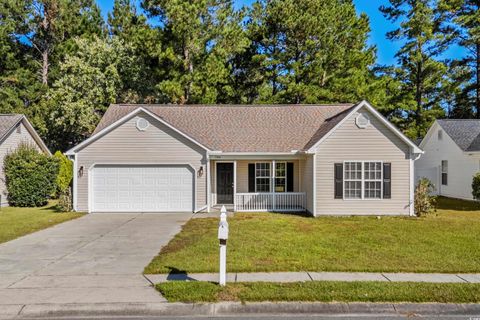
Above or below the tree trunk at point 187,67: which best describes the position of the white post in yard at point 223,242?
below

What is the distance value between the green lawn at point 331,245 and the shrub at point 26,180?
10585mm

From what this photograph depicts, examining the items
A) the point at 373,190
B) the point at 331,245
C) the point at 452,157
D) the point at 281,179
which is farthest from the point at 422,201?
the point at 452,157

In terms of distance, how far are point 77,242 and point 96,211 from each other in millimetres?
6297

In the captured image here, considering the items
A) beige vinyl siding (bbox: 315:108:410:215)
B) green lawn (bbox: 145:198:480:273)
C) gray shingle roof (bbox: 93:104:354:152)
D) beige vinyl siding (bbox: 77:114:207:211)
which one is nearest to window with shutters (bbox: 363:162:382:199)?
beige vinyl siding (bbox: 315:108:410:215)

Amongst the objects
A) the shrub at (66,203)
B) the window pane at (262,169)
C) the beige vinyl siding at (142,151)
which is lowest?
the shrub at (66,203)

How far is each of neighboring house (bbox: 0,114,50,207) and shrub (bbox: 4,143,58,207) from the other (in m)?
0.32

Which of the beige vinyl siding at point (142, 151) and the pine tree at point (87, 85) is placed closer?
the beige vinyl siding at point (142, 151)

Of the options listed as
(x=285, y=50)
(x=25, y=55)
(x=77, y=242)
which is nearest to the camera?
(x=77, y=242)

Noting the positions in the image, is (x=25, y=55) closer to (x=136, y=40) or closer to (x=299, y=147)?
(x=136, y=40)

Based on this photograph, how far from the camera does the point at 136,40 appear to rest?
2677 cm

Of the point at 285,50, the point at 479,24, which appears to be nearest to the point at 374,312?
the point at 285,50

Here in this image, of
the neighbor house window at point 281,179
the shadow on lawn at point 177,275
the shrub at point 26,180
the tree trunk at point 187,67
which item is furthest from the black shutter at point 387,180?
the shrub at point 26,180

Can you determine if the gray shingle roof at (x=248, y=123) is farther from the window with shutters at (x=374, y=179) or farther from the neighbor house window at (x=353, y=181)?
the window with shutters at (x=374, y=179)

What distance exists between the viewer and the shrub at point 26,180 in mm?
18859
